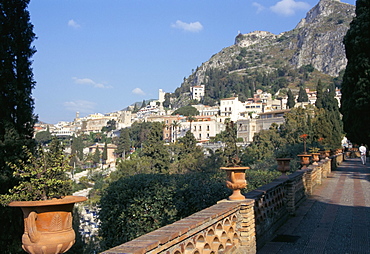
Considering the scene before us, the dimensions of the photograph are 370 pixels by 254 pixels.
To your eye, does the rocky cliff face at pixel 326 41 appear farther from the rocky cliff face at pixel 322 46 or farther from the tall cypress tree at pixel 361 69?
the tall cypress tree at pixel 361 69

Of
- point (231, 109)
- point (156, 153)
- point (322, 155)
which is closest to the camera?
point (322, 155)

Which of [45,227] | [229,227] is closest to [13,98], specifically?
[229,227]

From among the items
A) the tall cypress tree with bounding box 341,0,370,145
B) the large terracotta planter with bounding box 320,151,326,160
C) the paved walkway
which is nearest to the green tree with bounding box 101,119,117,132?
the large terracotta planter with bounding box 320,151,326,160

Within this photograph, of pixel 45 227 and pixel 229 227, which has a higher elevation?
pixel 45 227

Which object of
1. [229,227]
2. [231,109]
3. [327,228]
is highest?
[231,109]

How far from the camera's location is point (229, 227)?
4465mm

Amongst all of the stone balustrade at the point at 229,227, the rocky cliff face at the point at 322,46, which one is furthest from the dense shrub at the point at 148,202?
the rocky cliff face at the point at 322,46

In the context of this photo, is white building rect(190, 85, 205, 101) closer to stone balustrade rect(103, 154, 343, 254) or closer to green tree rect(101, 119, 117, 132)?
green tree rect(101, 119, 117, 132)

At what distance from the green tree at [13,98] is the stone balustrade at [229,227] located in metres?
6.01

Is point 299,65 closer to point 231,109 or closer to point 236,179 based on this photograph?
point 231,109

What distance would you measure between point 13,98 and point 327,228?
826cm

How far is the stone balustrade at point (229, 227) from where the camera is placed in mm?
2859

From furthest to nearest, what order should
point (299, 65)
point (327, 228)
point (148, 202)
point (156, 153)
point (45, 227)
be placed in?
point (299, 65), point (156, 153), point (148, 202), point (327, 228), point (45, 227)

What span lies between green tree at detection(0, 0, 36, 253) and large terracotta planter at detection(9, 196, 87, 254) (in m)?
6.59
